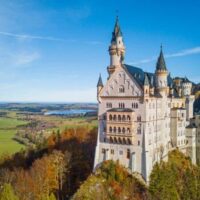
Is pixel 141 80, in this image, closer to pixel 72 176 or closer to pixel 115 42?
pixel 115 42

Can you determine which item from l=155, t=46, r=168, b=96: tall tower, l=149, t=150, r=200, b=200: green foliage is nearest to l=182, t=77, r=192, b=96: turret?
l=155, t=46, r=168, b=96: tall tower

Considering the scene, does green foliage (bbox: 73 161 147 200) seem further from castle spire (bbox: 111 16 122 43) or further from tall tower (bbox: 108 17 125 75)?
castle spire (bbox: 111 16 122 43)

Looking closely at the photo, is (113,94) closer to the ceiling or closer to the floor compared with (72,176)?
closer to the ceiling

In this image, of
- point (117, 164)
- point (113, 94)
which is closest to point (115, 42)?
point (113, 94)

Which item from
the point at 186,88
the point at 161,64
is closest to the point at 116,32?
the point at 161,64

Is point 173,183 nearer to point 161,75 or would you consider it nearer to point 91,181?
point 91,181

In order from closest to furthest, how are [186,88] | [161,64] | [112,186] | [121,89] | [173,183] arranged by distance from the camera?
[173,183] < [112,186] < [121,89] < [161,64] < [186,88]

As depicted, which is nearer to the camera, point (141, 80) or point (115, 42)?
point (141, 80)
